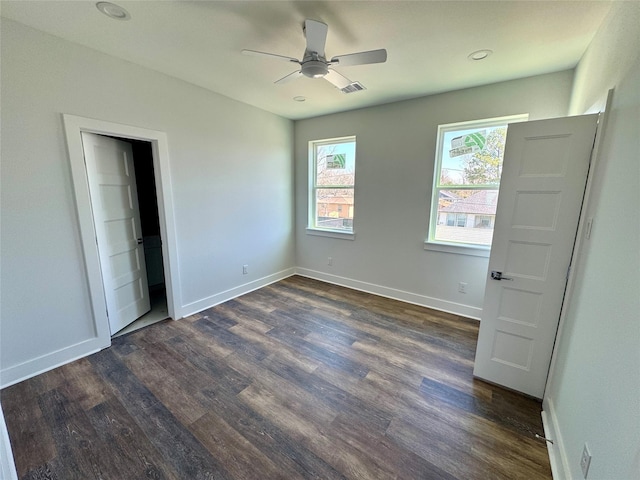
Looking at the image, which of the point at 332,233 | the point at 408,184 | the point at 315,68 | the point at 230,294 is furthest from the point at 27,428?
the point at 408,184

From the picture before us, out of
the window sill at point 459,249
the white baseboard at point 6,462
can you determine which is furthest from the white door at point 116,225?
the window sill at point 459,249

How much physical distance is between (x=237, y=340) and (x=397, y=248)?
236cm

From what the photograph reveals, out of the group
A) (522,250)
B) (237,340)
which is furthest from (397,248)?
(237,340)

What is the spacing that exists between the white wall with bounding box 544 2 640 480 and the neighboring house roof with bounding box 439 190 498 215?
1.26 m

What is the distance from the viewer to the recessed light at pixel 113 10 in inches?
64.1

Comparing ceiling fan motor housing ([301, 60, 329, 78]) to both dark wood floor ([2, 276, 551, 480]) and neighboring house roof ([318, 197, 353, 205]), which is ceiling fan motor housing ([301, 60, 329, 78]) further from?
dark wood floor ([2, 276, 551, 480])

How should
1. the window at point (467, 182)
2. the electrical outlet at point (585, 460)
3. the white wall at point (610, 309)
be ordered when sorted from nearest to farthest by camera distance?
the white wall at point (610, 309)
the electrical outlet at point (585, 460)
the window at point (467, 182)

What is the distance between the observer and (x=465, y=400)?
74.5 inches

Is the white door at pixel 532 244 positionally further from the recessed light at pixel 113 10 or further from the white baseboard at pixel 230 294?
the white baseboard at pixel 230 294

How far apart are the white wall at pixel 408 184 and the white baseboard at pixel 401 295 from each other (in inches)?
0.5

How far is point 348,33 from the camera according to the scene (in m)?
1.88

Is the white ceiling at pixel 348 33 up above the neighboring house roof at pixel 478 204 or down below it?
above

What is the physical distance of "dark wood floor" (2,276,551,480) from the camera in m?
1.44

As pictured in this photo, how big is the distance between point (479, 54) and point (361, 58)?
113 centimetres
